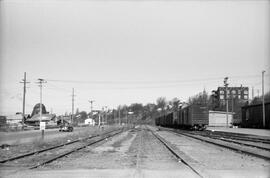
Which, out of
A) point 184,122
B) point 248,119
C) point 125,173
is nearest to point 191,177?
point 125,173

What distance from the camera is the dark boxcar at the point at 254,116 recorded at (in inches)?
2615

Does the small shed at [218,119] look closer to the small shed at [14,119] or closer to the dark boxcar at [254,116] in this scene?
the dark boxcar at [254,116]

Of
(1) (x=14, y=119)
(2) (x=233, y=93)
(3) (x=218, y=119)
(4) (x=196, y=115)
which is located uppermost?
(2) (x=233, y=93)

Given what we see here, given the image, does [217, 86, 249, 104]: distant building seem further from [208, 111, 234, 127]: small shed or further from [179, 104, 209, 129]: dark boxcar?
[208, 111, 234, 127]: small shed

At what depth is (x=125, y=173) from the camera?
12.9 metres

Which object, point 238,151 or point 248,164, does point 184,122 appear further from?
point 248,164

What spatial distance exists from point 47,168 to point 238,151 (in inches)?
441

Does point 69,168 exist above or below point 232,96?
below

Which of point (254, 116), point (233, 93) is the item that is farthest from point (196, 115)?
point (254, 116)

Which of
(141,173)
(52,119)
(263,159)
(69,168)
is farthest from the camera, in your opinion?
(52,119)

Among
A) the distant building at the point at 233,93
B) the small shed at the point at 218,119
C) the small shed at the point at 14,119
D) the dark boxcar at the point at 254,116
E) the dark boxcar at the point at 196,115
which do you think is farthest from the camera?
the small shed at the point at 14,119

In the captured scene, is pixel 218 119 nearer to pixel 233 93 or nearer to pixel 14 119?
pixel 233 93

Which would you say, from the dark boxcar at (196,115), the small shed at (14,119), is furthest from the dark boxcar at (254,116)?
the small shed at (14,119)

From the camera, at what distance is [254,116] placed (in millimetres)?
72812
